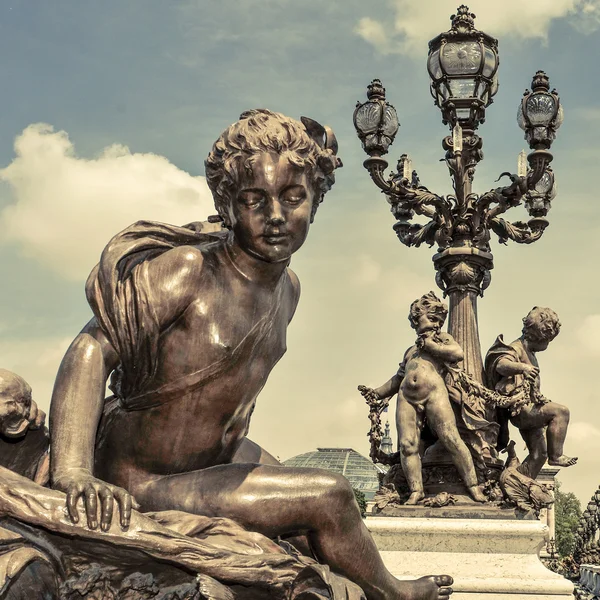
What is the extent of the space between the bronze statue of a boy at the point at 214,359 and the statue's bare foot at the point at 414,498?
817cm

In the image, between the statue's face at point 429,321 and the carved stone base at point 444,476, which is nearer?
the statue's face at point 429,321

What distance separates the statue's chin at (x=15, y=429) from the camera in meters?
2.37

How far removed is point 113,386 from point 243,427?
0.34 metres

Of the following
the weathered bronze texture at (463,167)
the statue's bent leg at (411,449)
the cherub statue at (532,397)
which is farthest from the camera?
the weathered bronze texture at (463,167)

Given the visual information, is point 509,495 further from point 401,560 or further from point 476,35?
point 476,35

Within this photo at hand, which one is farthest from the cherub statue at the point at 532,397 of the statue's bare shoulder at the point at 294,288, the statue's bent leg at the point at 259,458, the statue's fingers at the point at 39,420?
the statue's fingers at the point at 39,420

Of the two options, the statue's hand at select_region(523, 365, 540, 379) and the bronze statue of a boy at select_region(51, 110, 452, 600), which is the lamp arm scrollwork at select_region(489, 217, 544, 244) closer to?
the statue's hand at select_region(523, 365, 540, 379)

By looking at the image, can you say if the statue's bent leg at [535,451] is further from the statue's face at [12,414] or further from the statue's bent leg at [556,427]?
the statue's face at [12,414]

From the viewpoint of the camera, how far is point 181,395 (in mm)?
2334

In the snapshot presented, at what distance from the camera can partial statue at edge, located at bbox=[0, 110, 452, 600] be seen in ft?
7.43

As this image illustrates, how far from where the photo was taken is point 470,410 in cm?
1082

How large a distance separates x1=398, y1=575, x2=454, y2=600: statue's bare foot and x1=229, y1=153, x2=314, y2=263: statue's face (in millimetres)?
901

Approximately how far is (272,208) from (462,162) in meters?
10.2

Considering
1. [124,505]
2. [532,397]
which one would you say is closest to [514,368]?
[532,397]
